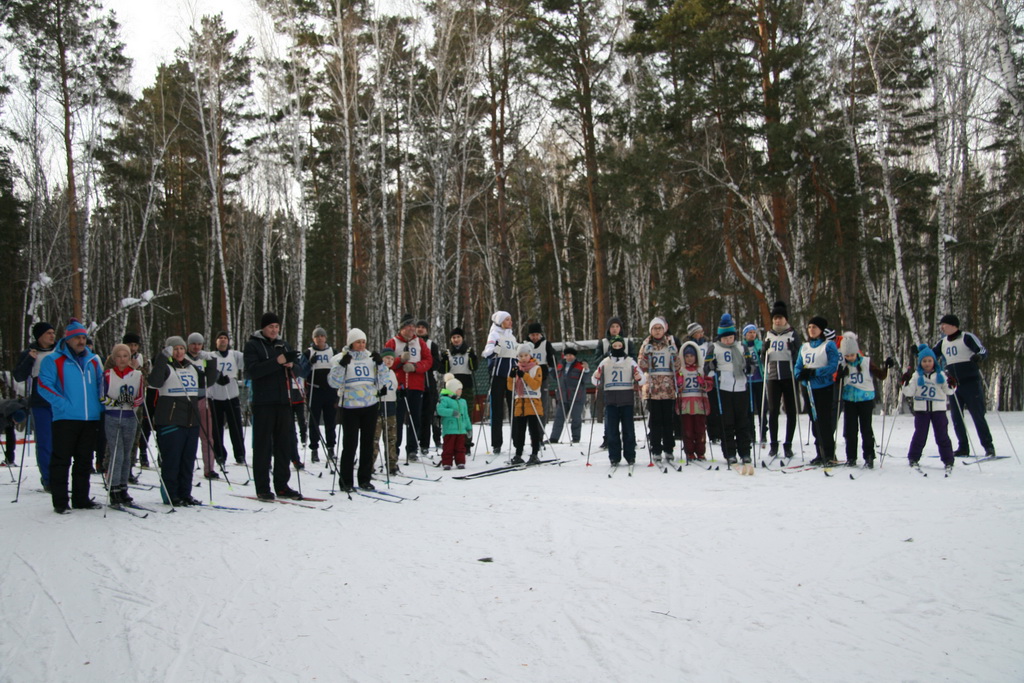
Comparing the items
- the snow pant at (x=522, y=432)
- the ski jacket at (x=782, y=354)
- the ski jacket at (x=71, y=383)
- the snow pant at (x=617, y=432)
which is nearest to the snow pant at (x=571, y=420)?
the snow pant at (x=522, y=432)

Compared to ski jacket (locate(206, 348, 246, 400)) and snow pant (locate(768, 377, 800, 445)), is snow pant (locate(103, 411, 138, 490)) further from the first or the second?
snow pant (locate(768, 377, 800, 445))

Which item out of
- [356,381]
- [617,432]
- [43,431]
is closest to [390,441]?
[356,381]

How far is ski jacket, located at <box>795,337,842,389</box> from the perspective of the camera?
28.0 feet

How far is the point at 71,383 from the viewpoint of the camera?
6.54 metres

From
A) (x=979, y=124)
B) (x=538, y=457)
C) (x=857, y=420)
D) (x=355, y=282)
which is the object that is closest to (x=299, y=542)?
(x=538, y=457)

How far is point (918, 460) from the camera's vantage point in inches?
327

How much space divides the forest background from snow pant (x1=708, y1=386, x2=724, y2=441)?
6827 mm

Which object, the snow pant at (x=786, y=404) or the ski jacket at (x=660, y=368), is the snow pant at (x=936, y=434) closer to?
the snow pant at (x=786, y=404)

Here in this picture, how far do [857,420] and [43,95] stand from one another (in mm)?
22959

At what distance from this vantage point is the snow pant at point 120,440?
693 centimetres

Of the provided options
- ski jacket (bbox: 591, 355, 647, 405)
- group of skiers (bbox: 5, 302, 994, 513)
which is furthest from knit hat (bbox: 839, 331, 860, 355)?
ski jacket (bbox: 591, 355, 647, 405)

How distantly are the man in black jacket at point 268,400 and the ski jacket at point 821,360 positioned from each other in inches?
231

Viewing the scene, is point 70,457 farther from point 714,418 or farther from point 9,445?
point 714,418

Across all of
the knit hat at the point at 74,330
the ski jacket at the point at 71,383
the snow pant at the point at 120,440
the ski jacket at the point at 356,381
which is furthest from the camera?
the ski jacket at the point at 356,381
